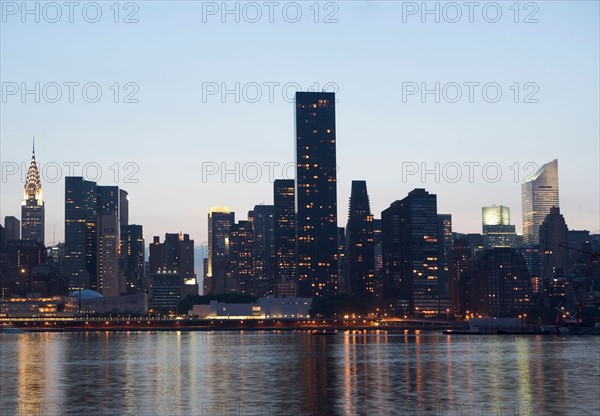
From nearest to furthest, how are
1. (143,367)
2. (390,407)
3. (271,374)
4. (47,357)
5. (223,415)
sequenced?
(223,415), (390,407), (271,374), (143,367), (47,357)

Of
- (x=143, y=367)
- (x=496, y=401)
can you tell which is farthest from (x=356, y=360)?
(x=496, y=401)

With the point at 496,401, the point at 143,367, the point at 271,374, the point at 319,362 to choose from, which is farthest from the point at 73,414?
the point at 319,362

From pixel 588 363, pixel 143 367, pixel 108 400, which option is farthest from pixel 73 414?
pixel 588 363

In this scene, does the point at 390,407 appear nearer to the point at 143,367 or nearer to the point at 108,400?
the point at 108,400

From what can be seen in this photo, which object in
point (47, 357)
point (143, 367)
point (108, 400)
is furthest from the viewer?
point (47, 357)

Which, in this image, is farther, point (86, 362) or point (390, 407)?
point (86, 362)

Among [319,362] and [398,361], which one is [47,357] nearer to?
[319,362]

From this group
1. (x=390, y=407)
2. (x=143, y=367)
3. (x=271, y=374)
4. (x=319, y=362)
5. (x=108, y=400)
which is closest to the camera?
(x=390, y=407)

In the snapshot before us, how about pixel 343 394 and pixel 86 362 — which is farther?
pixel 86 362
